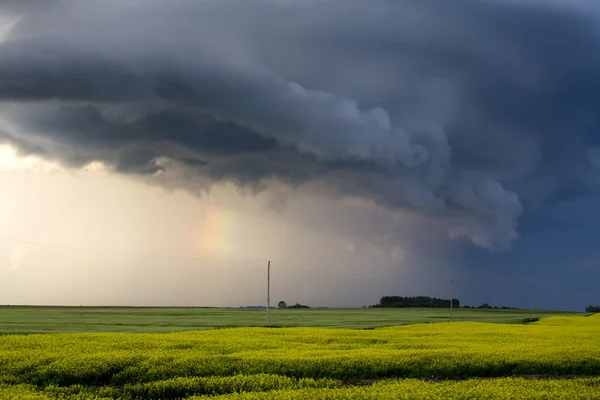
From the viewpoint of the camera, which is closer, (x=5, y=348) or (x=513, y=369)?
(x=513, y=369)

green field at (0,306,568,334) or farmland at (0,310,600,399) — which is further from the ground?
farmland at (0,310,600,399)

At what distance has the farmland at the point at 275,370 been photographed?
19.8 metres

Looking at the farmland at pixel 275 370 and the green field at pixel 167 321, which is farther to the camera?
the green field at pixel 167 321

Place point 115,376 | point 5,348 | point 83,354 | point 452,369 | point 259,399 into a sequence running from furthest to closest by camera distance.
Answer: point 5,348
point 83,354
point 452,369
point 115,376
point 259,399

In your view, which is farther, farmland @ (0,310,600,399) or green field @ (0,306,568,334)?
green field @ (0,306,568,334)

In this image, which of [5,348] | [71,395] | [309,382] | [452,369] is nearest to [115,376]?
[71,395]

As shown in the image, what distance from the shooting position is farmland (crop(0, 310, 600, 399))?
1984cm

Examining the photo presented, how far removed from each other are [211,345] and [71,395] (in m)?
13.2

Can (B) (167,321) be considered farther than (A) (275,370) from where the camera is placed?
Yes

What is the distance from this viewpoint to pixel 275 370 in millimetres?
24891

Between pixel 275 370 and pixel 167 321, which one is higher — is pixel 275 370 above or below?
above

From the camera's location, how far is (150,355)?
89.8 ft

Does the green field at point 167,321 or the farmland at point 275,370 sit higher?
the farmland at point 275,370

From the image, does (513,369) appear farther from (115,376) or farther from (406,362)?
(115,376)
